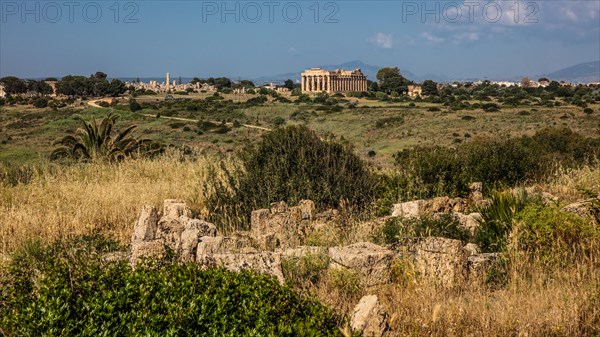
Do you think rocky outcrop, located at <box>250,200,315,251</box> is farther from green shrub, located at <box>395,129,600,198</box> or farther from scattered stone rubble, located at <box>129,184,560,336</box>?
green shrub, located at <box>395,129,600,198</box>

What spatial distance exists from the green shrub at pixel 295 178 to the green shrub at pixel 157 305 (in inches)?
147

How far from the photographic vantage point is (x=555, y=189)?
10.4 metres

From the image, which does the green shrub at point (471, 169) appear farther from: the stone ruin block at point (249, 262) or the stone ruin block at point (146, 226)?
the stone ruin block at point (249, 262)

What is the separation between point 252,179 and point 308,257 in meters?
3.62

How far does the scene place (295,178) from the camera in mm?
8922

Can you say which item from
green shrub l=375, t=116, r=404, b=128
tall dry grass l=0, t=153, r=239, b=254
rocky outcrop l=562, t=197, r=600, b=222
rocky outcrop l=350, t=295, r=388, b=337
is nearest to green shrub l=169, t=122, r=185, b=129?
green shrub l=375, t=116, r=404, b=128

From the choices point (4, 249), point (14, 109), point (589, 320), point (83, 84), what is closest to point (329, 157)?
point (4, 249)

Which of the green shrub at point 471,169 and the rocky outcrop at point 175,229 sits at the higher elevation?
the green shrub at point 471,169

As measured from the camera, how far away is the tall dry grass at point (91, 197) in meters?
7.68

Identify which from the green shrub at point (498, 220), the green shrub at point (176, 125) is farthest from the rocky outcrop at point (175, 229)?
the green shrub at point (176, 125)

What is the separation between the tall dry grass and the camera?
768cm

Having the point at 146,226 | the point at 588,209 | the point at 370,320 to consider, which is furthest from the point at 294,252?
the point at 588,209

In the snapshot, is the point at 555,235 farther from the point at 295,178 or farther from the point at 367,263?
the point at 295,178

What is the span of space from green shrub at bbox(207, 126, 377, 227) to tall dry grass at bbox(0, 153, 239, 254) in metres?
0.56
